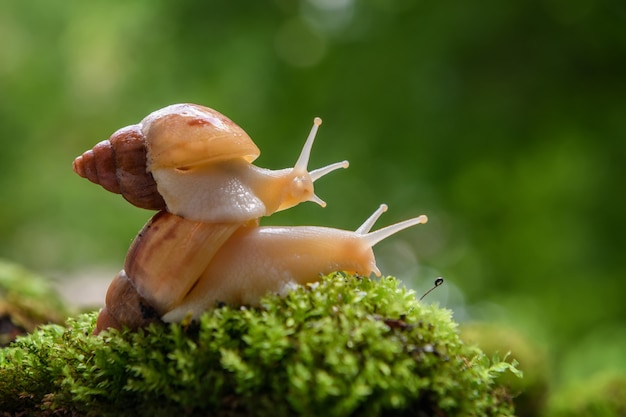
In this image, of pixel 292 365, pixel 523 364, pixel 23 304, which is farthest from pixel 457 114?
pixel 292 365

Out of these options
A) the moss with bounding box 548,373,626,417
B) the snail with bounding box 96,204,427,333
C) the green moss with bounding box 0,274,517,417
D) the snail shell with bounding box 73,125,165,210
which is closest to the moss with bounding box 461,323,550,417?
the moss with bounding box 548,373,626,417

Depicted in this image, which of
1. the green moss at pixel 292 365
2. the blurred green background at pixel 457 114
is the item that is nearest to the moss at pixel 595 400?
the blurred green background at pixel 457 114

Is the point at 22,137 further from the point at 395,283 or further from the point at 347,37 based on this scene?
the point at 395,283

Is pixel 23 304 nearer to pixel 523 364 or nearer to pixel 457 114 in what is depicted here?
pixel 523 364

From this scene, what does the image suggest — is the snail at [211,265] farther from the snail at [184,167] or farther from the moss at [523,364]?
the moss at [523,364]

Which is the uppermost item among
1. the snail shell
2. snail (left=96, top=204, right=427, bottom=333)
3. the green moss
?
the snail shell

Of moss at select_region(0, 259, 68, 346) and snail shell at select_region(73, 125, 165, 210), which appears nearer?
snail shell at select_region(73, 125, 165, 210)

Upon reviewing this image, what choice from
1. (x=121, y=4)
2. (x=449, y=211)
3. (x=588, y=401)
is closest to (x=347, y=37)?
(x=449, y=211)

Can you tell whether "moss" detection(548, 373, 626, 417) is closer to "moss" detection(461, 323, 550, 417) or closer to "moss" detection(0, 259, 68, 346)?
"moss" detection(461, 323, 550, 417)
